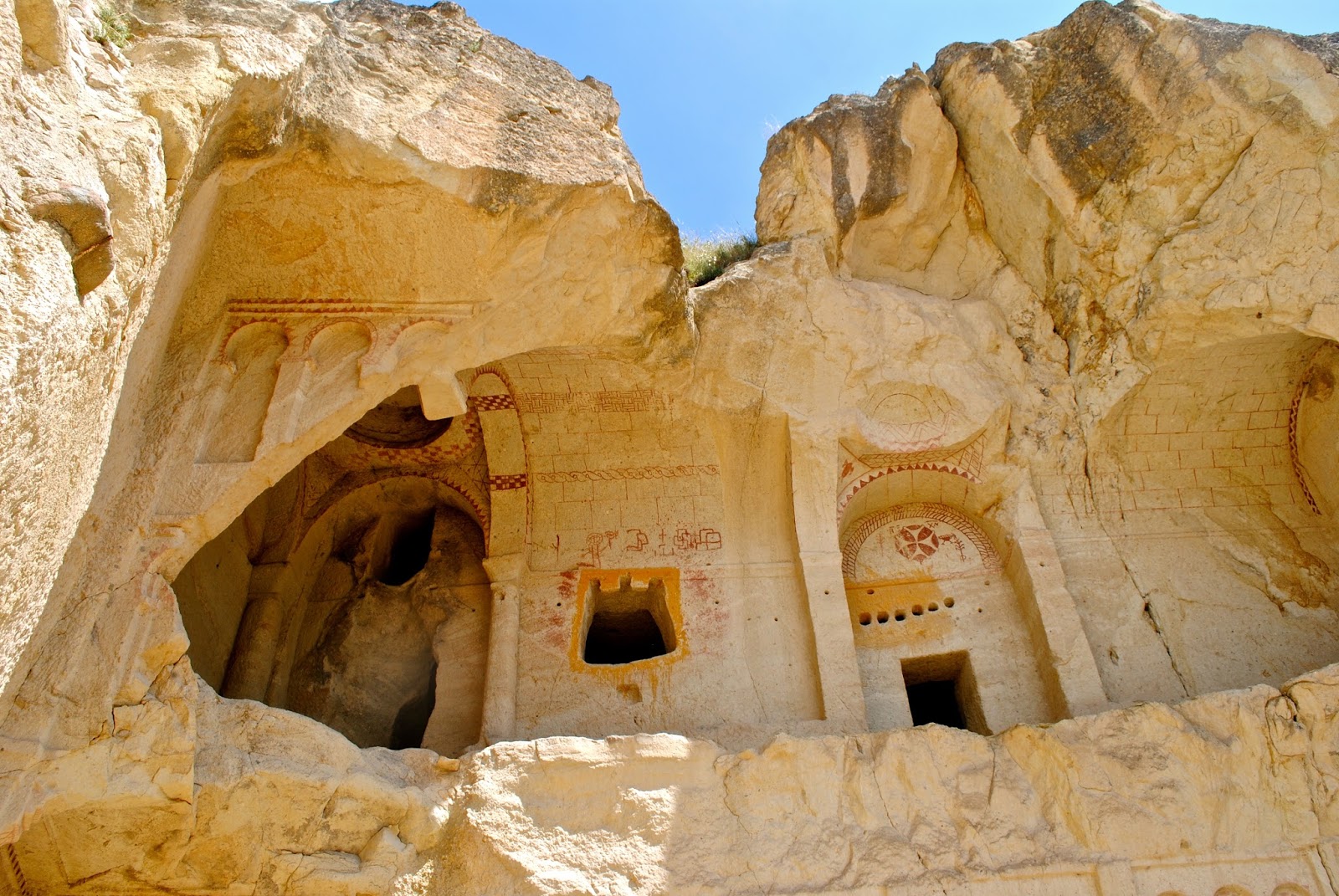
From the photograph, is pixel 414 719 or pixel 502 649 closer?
pixel 502 649

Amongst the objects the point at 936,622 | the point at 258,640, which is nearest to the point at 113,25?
the point at 258,640

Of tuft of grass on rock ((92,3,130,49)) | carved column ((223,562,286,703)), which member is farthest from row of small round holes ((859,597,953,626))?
tuft of grass on rock ((92,3,130,49))

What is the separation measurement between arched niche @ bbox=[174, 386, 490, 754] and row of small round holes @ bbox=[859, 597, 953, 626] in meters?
2.79

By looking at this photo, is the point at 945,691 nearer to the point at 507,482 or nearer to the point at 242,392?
the point at 507,482

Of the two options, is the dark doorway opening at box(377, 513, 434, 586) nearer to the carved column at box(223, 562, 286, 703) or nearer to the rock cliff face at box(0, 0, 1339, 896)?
the rock cliff face at box(0, 0, 1339, 896)

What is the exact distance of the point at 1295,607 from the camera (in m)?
7.21

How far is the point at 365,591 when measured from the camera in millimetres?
7898

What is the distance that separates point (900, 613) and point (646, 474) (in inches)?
84.6

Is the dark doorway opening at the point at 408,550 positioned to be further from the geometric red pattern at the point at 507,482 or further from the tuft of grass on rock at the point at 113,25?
A: the tuft of grass on rock at the point at 113,25

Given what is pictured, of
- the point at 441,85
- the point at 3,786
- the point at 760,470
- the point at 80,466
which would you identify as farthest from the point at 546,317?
the point at 3,786

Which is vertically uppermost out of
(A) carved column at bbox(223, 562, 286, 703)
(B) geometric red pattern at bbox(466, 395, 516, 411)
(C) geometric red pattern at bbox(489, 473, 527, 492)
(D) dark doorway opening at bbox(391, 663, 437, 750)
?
(B) geometric red pattern at bbox(466, 395, 516, 411)

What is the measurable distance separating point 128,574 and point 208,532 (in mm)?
482

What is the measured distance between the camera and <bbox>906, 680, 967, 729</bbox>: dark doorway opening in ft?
25.5

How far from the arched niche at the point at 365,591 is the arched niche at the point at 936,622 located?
2.82 metres
